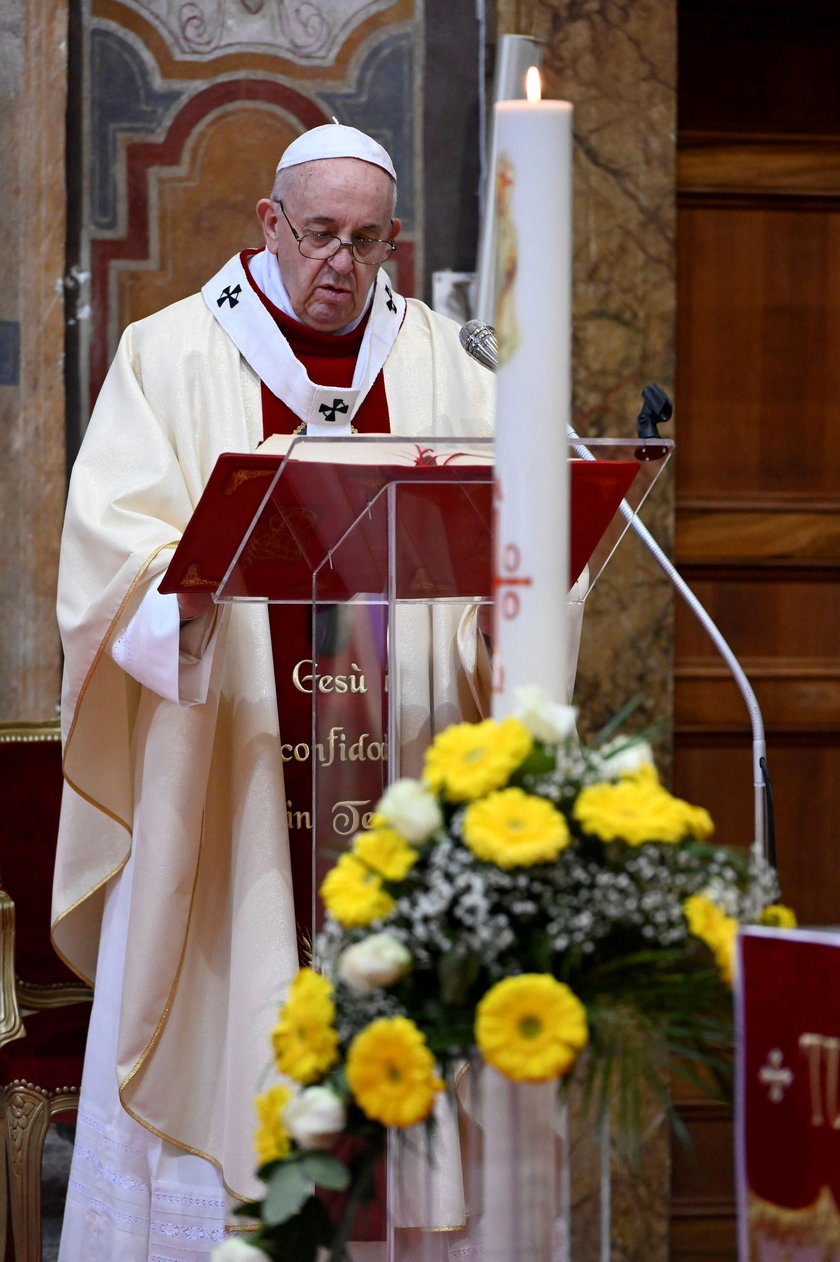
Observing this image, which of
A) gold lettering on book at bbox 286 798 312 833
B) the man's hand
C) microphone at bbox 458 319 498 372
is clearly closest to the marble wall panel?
gold lettering on book at bbox 286 798 312 833

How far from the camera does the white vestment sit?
2.58m

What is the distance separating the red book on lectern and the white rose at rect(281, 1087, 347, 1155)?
749 millimetres

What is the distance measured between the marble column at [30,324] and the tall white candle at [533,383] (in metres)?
2.86

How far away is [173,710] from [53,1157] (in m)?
1.95

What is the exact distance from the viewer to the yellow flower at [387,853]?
4.03ft

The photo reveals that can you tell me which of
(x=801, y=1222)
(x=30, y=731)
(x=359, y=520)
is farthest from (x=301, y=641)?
(x=801, y=1222)

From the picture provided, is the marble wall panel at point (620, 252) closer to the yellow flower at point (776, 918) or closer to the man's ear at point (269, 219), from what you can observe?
the man's ear at point (269, 219)

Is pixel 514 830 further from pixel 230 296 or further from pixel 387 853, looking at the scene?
pixel 230 296

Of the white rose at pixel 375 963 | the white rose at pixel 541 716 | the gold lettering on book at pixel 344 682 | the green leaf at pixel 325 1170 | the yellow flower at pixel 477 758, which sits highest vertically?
the gold lettering on book at pixel 344 682

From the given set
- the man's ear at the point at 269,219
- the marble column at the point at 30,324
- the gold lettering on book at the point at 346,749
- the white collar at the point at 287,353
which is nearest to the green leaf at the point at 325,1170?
the gold lettering on book at the point at 346,749

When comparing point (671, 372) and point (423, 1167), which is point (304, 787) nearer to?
point (423, 1167)

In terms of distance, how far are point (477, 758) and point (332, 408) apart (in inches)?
65.9

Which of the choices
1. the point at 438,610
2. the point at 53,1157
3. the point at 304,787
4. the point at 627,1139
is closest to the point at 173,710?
the point at 304,787

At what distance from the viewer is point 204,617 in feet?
7.79
